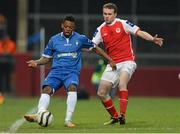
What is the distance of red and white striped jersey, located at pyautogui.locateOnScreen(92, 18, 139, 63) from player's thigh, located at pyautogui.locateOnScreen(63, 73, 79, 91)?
115 cm

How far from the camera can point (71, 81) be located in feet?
47.0

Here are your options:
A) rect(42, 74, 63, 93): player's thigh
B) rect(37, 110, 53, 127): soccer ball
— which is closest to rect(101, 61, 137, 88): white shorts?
rect(42, 74, 63, 93): player's thigh

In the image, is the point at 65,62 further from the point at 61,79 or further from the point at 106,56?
the point at 106,56

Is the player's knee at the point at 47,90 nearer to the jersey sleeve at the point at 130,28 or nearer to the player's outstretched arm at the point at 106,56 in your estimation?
the player's outstretched arm at the point at 106,56

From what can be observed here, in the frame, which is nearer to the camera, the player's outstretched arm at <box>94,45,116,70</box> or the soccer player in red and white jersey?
the player's outstretched arm at <box>94,45,116,70</box>

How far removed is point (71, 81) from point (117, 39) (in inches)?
58.3

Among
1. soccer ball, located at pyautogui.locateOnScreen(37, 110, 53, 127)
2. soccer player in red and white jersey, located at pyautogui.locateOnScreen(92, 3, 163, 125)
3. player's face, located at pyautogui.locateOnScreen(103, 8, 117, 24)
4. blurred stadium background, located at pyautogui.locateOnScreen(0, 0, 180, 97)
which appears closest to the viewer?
soccer ball, located at pyautogui.locateOnScreen(37, 110, 53, 127)

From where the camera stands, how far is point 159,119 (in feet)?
54.3

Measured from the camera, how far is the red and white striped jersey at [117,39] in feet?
50.0

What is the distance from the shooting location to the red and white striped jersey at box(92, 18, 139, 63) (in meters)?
15.2

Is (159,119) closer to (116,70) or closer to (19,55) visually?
(116,70)

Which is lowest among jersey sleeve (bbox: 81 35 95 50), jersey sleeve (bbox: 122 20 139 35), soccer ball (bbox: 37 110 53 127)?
soccer ball (bbox: 37 110 53 127)

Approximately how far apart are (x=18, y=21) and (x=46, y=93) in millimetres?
19089

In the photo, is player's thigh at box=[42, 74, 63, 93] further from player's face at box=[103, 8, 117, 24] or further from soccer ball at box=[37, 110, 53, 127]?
player's face at box=[103, 8, 117, 24]
